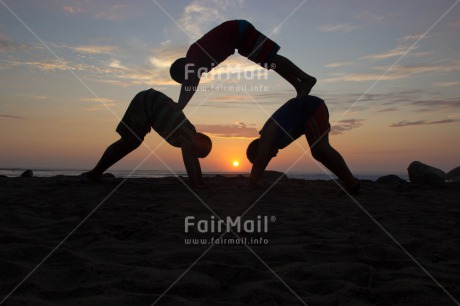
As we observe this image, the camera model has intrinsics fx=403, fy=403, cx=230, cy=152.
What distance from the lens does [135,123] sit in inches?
232

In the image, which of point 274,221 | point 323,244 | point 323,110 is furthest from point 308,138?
point 323,244

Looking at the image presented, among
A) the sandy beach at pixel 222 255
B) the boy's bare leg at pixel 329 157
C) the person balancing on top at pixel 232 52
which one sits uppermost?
the person balancing on top at pixel 232 52

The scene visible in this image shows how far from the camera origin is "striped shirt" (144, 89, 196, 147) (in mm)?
5609

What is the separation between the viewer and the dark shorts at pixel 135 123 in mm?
5863

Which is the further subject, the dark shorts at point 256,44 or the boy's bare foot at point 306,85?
the boy's bare foot at point 306,85

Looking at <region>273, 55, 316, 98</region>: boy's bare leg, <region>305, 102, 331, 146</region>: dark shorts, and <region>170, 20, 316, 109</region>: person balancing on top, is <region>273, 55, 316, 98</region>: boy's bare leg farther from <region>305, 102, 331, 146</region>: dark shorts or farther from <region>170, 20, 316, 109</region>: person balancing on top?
<region>305, 102, 331, 146</region>: dark shorts

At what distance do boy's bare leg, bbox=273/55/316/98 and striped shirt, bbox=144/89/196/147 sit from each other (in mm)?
1482

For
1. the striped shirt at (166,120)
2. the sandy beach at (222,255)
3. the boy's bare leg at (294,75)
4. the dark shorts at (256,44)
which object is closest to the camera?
the sandy beach at (222,255)

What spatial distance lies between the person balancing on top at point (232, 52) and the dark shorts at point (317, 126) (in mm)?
330

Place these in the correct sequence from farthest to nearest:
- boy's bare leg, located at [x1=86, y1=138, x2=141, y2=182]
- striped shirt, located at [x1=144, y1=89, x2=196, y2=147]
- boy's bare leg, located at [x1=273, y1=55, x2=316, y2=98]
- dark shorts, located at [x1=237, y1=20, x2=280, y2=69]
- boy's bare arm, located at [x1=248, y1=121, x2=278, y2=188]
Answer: boy's bare leg, located at [x1=86, y1=138, x2=141, y2=182] → boy's bare arm, located at [x1=248, y1=121, x2=278, y2=188] → striped shirt, located at [x1=144, y1=89, x2=196, y2=147] → boy's bare leg, located at [x1=273, y1=55, x2=316, y2=98] → dark shorts, located at [x1=237, y1=20, x2=280, y2=69]

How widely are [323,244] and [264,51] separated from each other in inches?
130

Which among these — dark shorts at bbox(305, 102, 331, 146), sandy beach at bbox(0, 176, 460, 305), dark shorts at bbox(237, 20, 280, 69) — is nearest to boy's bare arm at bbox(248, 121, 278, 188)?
dark shorts at bbox(305, 102, 331, 146)

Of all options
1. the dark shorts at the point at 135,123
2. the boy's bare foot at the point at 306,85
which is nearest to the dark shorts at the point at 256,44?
the boy's bare foot at the point at 306,85

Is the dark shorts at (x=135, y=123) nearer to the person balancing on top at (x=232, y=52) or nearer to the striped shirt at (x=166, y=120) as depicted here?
the striped shirt at (x=166, y=120)
